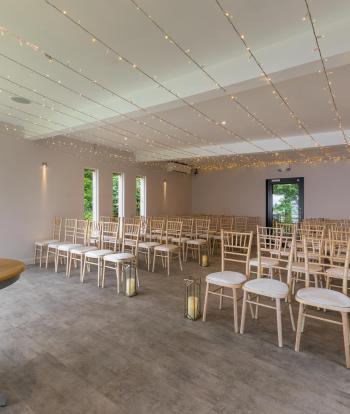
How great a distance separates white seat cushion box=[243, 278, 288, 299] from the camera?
243 cm

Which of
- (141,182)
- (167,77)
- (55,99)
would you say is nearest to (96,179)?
(141,182)

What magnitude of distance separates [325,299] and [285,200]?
23.9 feet

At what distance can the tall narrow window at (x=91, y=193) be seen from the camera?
7125 millimetres

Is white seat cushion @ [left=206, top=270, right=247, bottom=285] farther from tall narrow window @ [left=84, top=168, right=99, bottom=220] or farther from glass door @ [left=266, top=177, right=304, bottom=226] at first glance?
glass door @ [left=266, top=177, right=304, bottom=226]

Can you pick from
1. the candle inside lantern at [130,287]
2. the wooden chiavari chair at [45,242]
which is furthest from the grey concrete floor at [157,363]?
the wooden chiavari chair at [45,242]

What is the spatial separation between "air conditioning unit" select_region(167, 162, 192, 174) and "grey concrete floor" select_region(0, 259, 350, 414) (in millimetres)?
6459

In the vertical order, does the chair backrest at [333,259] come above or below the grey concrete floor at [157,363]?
above

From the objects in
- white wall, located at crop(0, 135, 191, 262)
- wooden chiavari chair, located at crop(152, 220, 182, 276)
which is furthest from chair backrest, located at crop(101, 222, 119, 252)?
white wall, located at crop(0, 135, 191, 262)

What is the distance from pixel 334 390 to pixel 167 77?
3.47 meters

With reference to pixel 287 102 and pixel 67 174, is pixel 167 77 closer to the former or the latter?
pixel 287 102

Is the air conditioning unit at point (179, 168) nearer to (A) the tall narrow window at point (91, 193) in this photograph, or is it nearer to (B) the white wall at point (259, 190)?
(B) the white wall at point (259, 190)

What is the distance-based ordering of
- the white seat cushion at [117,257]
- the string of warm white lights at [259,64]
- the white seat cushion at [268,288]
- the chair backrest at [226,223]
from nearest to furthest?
the string of warm white lights at [259,64] → the white seat cushion at [268,288] → the white seat cushion at [117,257] → the chair backrest at [226,223]

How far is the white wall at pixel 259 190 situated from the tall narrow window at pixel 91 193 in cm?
472

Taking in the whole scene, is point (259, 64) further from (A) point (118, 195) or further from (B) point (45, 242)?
(A) point (118, 195)
